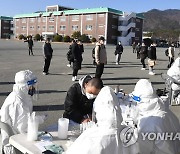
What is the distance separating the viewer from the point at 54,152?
99.7 inches

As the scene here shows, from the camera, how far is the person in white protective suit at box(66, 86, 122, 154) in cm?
221

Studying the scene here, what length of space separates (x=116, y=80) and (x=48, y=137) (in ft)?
27.4

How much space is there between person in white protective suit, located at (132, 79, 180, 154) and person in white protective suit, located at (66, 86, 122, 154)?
824 millimetres

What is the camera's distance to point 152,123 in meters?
3.16

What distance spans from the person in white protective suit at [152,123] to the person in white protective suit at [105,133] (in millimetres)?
824

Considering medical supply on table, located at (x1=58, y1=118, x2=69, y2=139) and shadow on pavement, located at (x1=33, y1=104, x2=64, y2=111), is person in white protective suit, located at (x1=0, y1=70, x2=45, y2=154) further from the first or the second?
shadow on pavement, located at (x1=33, y1=104, x2=64, y2=111)

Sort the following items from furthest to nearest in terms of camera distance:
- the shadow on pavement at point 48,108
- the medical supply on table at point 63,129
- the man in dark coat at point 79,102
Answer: the shadow on pavement at point 48,108, the man in dark coat at point 79,102, the medical supply on table at point 63,129

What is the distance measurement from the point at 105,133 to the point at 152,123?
111cm

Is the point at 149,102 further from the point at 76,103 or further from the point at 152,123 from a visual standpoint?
the point at 76,103

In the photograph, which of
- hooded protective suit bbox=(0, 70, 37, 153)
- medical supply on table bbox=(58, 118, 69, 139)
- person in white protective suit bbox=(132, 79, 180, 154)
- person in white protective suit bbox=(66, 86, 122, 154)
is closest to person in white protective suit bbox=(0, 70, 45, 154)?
hooded protective suit bbox=(0, 70, 37, 153)

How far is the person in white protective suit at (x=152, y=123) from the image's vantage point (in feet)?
10.1

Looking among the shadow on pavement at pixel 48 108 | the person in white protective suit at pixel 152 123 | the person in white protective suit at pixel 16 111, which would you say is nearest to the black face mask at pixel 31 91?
the person in white protective suit at pixel 16 111

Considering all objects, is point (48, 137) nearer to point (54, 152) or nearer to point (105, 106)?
point (54, 152)

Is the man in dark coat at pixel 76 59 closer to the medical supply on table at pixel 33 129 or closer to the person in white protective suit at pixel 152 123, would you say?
the person in white protective suit at pixel 152 123
